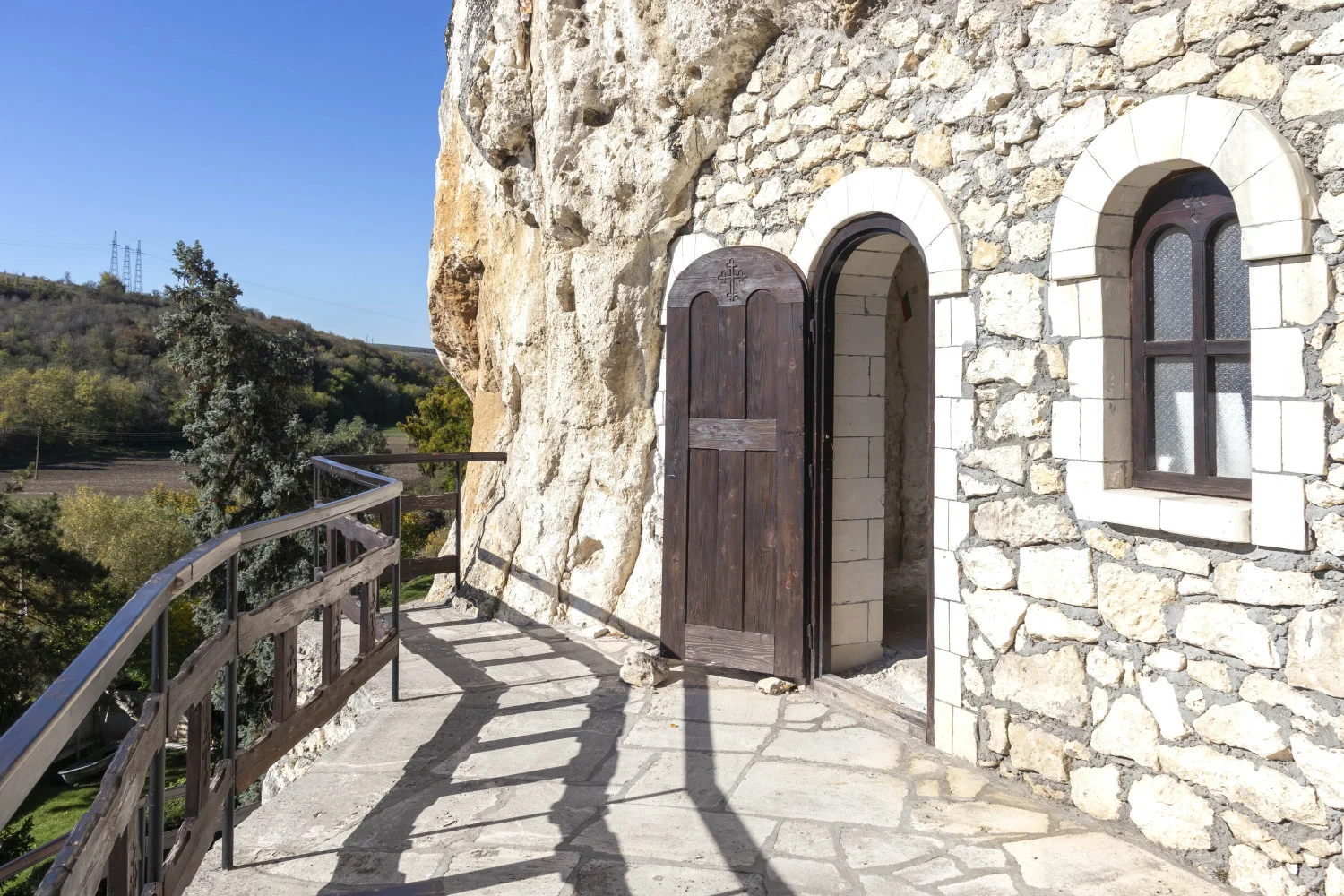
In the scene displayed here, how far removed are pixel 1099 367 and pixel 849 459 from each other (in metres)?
1.74

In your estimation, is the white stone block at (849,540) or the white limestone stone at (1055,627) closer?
the white limestone stone at (1055,627)

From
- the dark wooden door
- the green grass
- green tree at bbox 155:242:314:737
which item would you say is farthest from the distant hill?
the dark wooden door

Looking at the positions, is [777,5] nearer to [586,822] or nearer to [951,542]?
[951,542]

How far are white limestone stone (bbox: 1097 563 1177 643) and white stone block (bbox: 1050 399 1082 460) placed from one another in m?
0.42

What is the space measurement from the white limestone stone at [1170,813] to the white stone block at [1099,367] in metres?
1.29

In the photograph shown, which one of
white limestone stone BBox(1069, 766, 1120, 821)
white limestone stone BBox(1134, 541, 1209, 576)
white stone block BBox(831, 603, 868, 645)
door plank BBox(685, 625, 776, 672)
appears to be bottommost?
white limestone stone BBox(1069, 766, 1120, 821)

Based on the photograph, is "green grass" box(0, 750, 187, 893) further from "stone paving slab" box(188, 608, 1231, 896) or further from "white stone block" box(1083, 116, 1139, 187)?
"white stone block" box(1083, 116, 1139, 187)

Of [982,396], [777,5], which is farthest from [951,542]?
[777,5]

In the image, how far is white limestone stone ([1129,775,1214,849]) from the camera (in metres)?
2.87

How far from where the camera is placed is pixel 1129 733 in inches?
122

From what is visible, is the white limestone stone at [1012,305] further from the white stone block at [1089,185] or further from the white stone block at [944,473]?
the white stone block at [944,473]

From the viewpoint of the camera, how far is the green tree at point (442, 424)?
2831cm

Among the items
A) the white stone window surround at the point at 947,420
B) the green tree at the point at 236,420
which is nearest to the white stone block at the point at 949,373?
the white stone window surround at the point at 947,420

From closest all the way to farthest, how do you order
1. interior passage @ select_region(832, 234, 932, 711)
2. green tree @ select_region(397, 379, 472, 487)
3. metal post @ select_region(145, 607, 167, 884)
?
metal post @ select_region(145, 607, 167, 884) → interior passage @ select_region(832, 234, 932, 711) → green tree @ select_region(397, 379, 472, 487)
